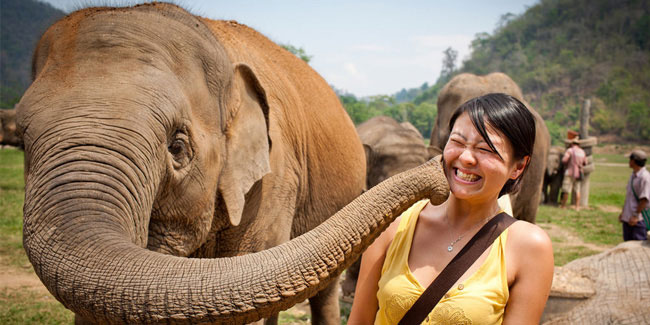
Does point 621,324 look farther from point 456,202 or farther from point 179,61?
point 179,61

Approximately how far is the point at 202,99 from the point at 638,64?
8659 centimetres

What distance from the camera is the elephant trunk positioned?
5.57ft

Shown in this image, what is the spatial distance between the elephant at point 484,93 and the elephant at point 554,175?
9471 mm

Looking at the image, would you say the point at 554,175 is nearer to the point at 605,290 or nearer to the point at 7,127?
the point at 605,290

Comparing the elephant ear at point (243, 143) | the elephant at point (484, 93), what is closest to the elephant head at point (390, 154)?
the elephant at point (484, 93)

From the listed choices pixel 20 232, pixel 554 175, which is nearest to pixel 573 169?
pixel 554 175

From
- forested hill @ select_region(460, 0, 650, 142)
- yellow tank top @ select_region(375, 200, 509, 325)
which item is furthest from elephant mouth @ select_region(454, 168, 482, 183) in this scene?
forested hill @ select_region(460, 0, 650, 142)

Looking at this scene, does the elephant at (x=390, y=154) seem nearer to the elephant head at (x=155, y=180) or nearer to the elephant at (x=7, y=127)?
the elephant head at (x=155, y=180)

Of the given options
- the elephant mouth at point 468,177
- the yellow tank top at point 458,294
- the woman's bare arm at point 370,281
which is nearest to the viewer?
the yellow tank top at point 458,294

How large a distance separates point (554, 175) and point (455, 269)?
17.7 meters

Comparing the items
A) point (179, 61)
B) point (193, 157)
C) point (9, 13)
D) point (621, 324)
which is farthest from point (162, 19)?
point (9, 13)

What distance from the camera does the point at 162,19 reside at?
2.94 meters

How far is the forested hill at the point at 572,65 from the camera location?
56094 millimetres

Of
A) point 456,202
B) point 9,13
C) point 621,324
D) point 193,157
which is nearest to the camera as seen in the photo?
point 456,202
